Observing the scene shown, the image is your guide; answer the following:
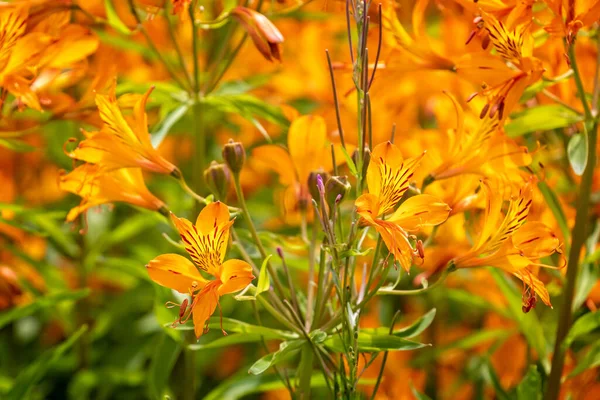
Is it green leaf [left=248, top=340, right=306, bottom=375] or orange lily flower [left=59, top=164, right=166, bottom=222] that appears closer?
green leaf [left=248, top=340, right=306, bottom=375]

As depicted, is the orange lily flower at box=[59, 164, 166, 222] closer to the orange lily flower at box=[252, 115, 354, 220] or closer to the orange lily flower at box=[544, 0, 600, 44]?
the orange lily flower at box=[252, 115, 354, 220]

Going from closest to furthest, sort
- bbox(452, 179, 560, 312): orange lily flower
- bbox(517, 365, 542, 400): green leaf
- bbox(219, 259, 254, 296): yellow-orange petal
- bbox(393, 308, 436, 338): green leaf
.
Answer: bbox(219, 259, 254, 296): yellow-orange petal < bbox(452, 179, 560, 312): orange lily flower < bbox(393, 308, 436, 338): green leaf < bbox(517, 365, 542, 400): green leaf

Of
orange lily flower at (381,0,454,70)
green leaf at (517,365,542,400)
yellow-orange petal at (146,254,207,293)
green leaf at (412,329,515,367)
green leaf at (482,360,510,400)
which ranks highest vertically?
orange lily flower at (381,0,454,70)

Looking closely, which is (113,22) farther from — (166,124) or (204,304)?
(204,304)

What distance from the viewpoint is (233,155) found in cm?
121

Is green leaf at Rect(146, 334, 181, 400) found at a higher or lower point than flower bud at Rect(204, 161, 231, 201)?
lower

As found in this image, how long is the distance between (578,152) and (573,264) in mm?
Result: 228

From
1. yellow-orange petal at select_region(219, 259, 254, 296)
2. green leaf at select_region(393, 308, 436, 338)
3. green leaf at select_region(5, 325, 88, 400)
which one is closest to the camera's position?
yellow-orange petal at select_region(219, 259, 254, 296)

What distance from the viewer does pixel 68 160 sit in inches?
78.5

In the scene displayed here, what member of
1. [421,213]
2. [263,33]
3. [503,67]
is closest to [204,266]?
[421,213]

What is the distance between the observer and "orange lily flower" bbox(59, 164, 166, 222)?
50.3 inches

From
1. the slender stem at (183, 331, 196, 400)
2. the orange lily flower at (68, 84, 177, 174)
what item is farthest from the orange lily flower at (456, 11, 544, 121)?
the slender stem at (183, 331, 196, 400)

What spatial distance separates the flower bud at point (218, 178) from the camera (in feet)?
3.96

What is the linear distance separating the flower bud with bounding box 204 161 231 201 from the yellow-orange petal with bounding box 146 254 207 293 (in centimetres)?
20
